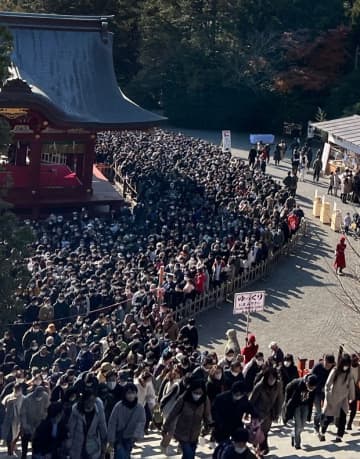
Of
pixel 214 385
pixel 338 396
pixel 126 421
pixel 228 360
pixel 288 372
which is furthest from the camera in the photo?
pixel 288 372

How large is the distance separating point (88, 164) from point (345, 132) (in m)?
10.6

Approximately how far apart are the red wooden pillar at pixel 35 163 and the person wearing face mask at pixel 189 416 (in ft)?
70.4

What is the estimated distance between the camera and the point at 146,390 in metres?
16.0

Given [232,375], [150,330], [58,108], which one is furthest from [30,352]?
[58,108]

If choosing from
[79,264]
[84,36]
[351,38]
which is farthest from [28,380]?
[351,38]

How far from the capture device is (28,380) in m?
15.9

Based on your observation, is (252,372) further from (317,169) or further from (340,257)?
(317,169)

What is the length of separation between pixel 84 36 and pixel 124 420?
90.7ft

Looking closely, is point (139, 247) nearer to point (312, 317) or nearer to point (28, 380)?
point (312, 317)

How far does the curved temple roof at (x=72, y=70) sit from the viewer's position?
120ft

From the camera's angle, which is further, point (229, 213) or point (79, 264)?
point (229, 213)

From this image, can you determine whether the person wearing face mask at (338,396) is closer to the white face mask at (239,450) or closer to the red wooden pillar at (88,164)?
the white face mask at (239,450)

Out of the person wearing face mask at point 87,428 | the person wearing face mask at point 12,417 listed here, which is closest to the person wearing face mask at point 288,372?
the person wearing face mask at point 87,428

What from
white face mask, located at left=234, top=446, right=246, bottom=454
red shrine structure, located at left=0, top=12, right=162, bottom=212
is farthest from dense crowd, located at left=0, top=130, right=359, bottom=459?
red shrine structure, located at left=0, top=12, right=162, bottom=212
